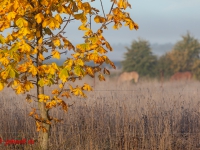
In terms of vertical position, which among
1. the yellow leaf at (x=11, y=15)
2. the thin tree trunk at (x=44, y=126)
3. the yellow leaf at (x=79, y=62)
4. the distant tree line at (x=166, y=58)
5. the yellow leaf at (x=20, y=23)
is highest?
the distant tree line at (x=166, y=58)

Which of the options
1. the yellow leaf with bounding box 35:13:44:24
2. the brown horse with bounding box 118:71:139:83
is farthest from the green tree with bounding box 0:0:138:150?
the brown horse with bounding box 118:71:139:83

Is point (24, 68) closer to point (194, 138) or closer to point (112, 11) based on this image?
point (112, 11)

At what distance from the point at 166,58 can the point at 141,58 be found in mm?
1938

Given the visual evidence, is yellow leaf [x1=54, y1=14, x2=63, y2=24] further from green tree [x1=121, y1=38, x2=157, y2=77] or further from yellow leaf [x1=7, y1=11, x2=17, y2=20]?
green tree [x1=121, y1=38, x2=157, y2=77]

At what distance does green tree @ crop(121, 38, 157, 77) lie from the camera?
31406 mm

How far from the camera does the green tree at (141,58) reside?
31406mm

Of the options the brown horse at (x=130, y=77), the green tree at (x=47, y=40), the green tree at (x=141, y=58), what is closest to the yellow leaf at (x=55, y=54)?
the green tree at (x=47, y=40)

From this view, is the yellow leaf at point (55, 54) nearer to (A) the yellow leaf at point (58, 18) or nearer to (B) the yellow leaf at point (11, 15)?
(A) the yellow leaf at point (58, 18)

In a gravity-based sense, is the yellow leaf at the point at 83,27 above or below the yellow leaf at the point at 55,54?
above

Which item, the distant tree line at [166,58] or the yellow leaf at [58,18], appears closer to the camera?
the yellow leaf at [58,18]

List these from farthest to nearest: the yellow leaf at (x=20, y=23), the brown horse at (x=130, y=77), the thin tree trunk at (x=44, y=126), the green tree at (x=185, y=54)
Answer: the green tree at (x=185, y=54)
the brown horse at (x=130, y=77)
the thin tree trunk at (x=44, y=126)
the yellow leaf at (x=20, y=23)

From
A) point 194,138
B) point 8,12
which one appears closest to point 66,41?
point 8,12

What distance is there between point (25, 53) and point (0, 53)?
0.30m

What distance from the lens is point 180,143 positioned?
726 centimetres
